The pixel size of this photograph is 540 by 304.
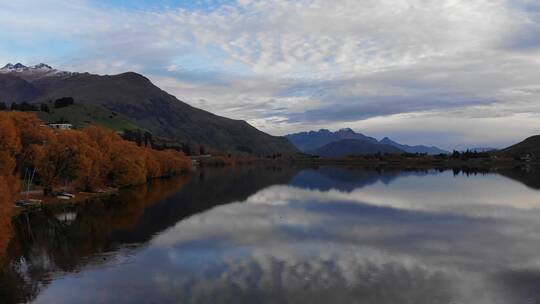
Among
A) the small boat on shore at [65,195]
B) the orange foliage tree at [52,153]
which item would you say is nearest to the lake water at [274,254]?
the small boat on shore at [65,195]

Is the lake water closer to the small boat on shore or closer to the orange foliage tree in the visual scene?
Result: the small boat on shore

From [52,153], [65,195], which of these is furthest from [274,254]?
[65,195]

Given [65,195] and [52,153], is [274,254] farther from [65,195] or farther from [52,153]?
[65,195]

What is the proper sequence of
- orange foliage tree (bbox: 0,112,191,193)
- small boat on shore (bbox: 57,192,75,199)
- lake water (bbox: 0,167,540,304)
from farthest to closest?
small boat on shore (bbox: 57,192,75,199)
orange foliage tree (bbox: 0,112,191,193)
lake water (bbox: 0,167,540,304)

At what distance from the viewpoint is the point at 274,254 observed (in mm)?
55562

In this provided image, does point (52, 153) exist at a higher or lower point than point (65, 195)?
higher

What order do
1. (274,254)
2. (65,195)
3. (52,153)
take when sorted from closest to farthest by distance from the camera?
→ (274,254) → (52,153) → (65,195)

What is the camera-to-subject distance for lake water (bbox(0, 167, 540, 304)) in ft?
133

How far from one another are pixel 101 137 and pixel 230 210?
61.1 metres

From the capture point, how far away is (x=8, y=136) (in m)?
84.6

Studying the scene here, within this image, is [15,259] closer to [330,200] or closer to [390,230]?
[390,230]

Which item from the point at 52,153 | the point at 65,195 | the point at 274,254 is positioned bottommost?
the point at 274,254

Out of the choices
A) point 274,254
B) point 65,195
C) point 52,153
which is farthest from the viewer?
point 65,195

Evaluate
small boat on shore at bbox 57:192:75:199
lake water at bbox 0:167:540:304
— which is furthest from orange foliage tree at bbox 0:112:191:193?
lake water at bbox 0:167:540:304
